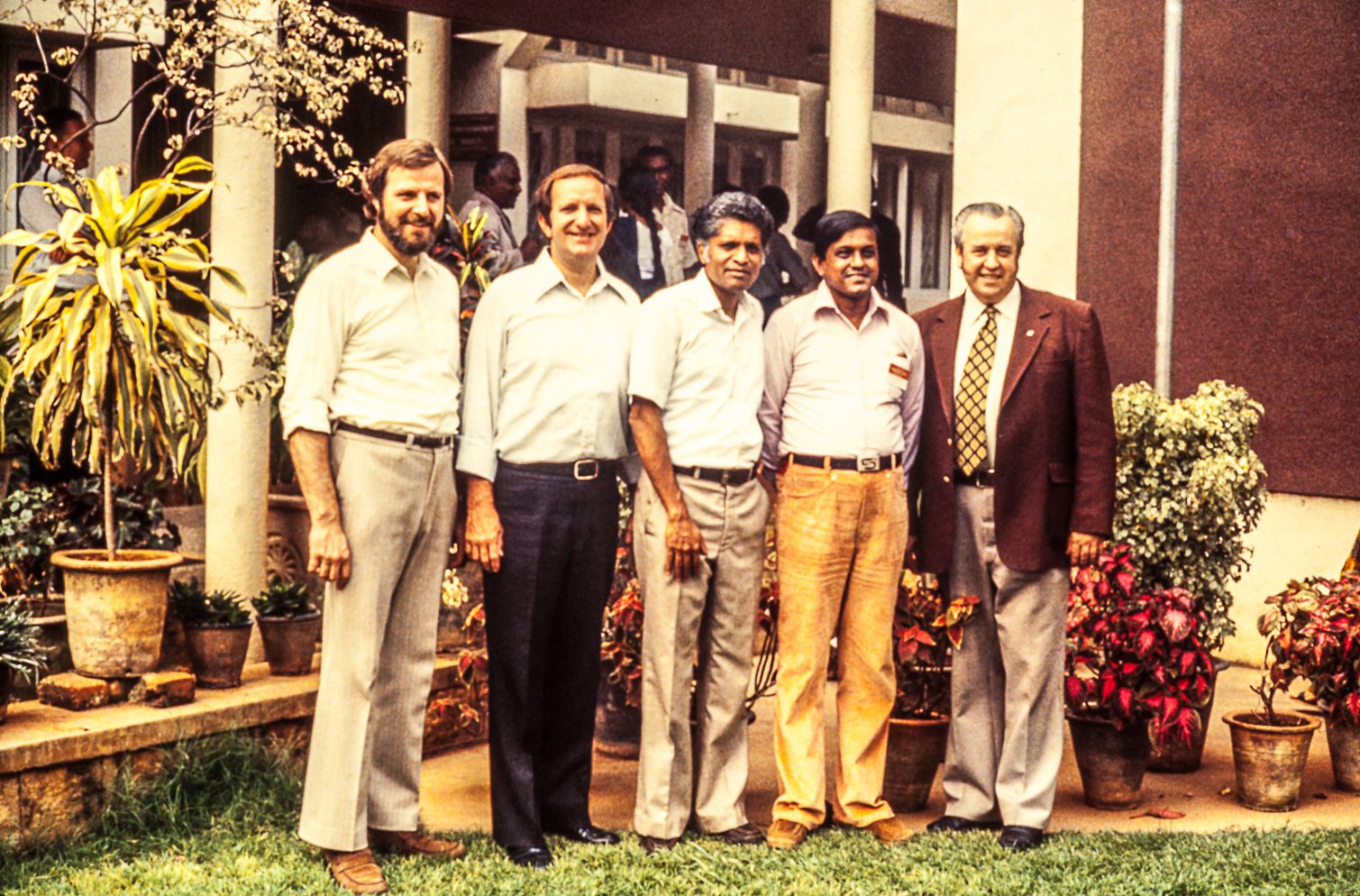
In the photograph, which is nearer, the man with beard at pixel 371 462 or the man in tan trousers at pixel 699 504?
the man with beard at pixel 371 462

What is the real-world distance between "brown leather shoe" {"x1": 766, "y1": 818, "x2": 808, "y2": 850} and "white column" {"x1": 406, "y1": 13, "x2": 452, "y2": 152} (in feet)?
23.6

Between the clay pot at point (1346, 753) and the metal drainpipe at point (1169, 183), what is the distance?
1454 mm

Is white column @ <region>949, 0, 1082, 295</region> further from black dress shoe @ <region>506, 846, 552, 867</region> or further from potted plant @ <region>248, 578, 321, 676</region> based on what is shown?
black dress shoe @ <region>506, 846, 552, 867</region>

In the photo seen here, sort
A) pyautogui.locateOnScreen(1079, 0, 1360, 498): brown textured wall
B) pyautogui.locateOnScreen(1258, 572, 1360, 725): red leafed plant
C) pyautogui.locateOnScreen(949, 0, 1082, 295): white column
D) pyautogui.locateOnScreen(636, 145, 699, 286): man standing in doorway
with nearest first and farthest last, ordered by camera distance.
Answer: pyautogui.locateOnScreen(1258, 572, 1360, 725): red leafed plant
pyautogui.locateOnScreen(1079, 0, 1360, 498): brown textured wall
pyautogui.locateOnScreen(949, 0, 1082, 295): white column
pyautogui.locateOnScreen(636, 145, 699, 286): man standing in doorway

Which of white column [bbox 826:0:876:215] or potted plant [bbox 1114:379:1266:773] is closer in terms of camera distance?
potted plant [bbox 1114:379:1266:773]

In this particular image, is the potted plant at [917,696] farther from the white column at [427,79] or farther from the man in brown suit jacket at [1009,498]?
the white column at [427,79]

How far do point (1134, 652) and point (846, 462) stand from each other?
139 centimetres

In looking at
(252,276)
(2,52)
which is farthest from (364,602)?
(2,52)

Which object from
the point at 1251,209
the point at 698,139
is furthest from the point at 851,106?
the point at 698,139

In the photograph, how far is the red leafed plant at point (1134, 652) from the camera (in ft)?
20.6

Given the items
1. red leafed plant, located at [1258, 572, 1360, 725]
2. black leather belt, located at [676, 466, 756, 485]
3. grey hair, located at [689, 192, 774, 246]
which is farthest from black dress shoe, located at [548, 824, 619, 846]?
red leafed plant, located at [1258, 572, 1360, 725]

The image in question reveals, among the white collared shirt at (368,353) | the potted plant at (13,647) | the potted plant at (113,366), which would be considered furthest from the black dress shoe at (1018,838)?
the potted plant at (13,647)

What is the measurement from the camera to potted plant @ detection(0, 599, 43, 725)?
550cm

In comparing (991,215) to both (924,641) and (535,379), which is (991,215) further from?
(535,379)
